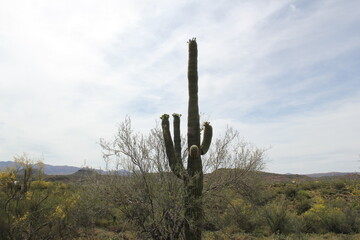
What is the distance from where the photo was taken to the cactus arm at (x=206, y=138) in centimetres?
927

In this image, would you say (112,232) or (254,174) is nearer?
(254,174)

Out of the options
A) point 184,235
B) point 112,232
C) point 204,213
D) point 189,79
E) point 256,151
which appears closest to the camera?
point 184,235

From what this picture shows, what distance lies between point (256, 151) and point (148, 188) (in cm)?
447

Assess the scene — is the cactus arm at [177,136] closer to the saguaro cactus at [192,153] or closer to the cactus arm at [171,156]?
the saguaro cactus at [192,153]

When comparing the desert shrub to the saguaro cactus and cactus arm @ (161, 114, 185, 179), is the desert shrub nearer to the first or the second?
the saguaro cactus

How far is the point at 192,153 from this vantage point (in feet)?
28.3

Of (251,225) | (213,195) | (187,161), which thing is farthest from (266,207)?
(187,161)

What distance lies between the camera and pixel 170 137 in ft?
29.7

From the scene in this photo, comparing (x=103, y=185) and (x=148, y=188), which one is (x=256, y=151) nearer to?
(x=148, y=188)

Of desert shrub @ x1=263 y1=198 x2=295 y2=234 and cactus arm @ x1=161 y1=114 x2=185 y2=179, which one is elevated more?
cactus arm @ x1=161 y1=114 x2=185 y2=179

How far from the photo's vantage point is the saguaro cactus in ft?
26.4

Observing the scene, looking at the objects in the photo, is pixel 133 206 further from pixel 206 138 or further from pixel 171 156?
pixel 206 138

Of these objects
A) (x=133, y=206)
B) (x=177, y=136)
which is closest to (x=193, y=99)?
(x=177, y=136)

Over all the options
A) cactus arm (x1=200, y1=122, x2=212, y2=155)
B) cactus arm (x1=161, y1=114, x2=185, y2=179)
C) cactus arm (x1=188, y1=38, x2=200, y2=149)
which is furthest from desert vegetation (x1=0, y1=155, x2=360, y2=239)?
cactus arm (x1=188, y1=38, x2=200, y2=149)
